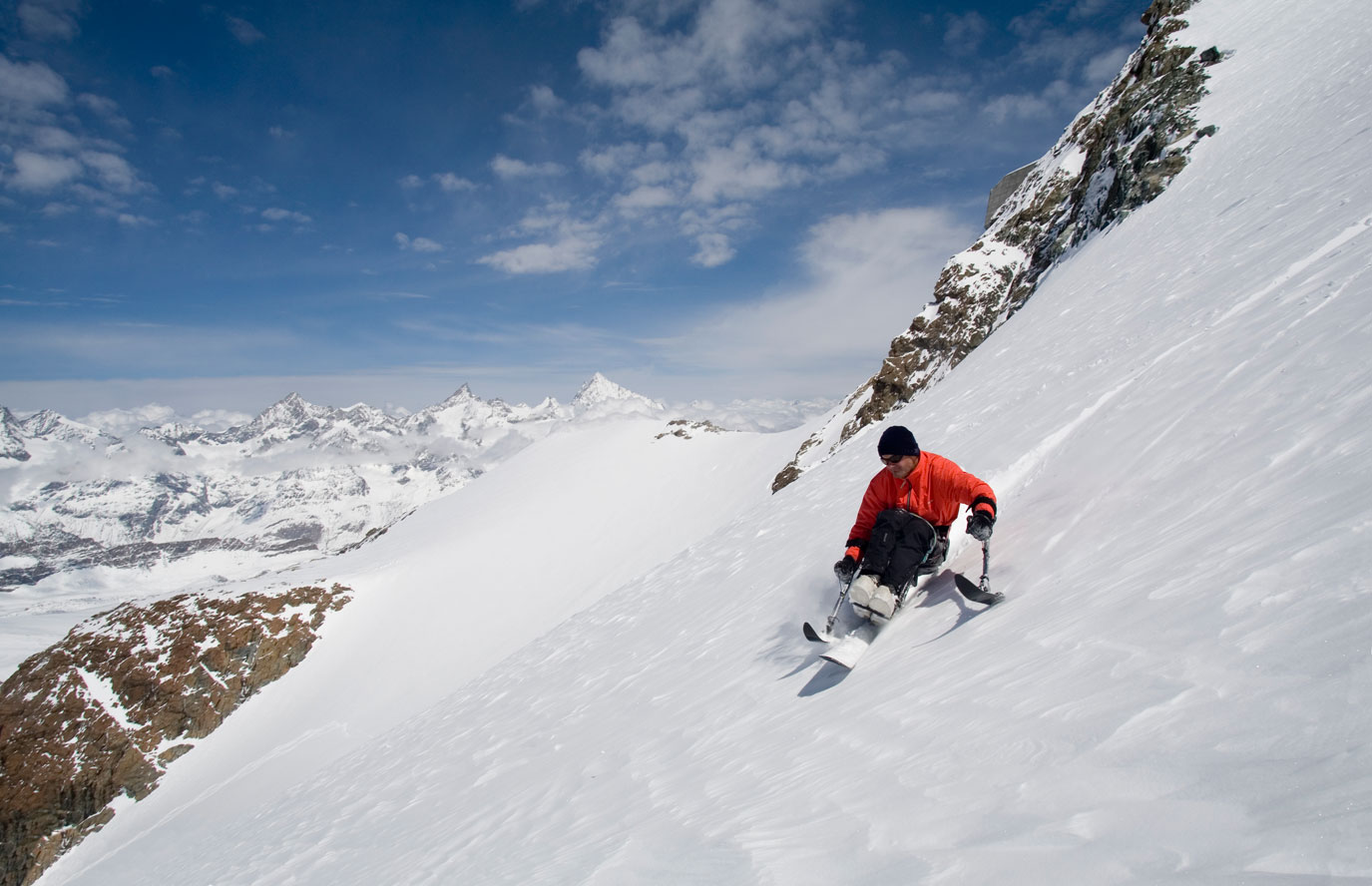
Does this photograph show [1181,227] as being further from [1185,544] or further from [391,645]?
[391,645]

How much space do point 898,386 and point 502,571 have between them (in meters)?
22.7

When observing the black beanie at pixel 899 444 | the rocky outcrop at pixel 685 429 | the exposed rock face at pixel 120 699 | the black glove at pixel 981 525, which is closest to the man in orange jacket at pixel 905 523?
the black beanie at pixel 899 444

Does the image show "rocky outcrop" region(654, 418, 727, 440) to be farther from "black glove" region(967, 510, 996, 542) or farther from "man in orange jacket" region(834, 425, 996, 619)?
"black glove" region(967, 510, 996, 542)

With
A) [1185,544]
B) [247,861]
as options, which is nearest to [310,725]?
[247,861]

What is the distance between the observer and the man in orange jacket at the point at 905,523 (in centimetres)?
555

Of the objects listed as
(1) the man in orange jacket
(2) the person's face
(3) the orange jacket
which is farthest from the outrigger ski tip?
(2) the person's face

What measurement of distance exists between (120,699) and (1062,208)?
153 ft

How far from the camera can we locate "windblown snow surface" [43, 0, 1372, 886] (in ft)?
7.57

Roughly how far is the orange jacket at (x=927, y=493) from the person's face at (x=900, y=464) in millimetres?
87

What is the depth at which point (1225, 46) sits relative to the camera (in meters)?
24.8

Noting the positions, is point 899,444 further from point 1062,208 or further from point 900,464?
point 1062,208

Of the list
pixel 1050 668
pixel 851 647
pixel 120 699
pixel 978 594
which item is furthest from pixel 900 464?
pixel 120 699

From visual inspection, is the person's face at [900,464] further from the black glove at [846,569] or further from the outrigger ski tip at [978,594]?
the outrigger ski tip at [978,594]

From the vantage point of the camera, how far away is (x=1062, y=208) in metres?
28.9
